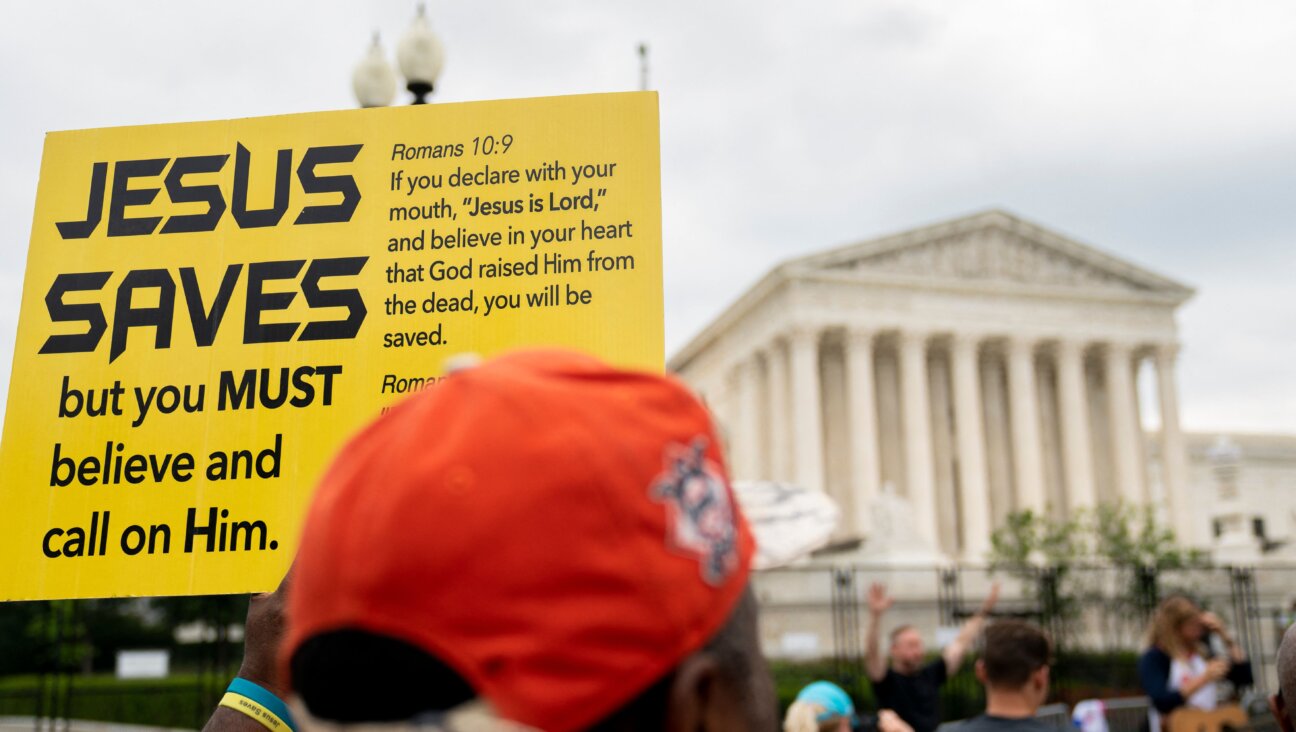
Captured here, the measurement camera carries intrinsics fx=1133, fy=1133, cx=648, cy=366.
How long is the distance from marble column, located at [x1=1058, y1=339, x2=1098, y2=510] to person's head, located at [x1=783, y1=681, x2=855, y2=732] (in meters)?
52.5

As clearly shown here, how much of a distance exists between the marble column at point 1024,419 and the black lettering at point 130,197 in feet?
177

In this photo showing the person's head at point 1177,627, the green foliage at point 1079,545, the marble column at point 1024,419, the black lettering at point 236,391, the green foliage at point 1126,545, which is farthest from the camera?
the marble column at point 1024,419

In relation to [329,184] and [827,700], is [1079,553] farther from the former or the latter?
[329,184]

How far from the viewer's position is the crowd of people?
3.20 feet

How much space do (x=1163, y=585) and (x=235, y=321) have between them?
131ft

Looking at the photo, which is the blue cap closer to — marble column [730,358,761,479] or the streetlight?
the streetlight

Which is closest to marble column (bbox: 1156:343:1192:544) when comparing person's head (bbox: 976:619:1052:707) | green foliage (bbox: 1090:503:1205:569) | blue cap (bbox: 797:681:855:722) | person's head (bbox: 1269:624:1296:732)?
green foliage (bbox: 1090:503:1205:569)

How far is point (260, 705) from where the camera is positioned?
2582mm

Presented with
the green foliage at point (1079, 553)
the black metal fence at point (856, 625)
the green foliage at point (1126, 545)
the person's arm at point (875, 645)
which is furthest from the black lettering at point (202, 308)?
the green foliage at point (1126, 545)

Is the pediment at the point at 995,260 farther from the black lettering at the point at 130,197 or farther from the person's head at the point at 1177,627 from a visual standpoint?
the black lettering at the point at 130,197

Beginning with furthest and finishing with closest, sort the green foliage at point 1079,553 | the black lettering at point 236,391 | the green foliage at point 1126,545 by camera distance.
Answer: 1. the green foliage at point 1126,545
2. the green foliage at point 1079,553
3. the black lettering at point 236,391

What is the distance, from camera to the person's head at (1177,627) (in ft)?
26.6

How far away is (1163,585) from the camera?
124ft

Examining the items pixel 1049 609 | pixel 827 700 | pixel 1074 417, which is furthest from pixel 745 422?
pixel 827 700
